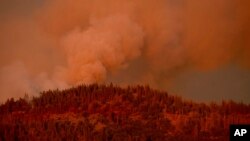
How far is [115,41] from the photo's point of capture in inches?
320

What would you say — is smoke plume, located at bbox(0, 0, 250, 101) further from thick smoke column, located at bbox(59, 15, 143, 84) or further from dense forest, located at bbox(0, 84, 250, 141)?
dense forest, located at bbox(0, 84, 250, 141)

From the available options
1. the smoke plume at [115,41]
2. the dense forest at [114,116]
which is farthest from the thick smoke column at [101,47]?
the dense forest at [114,116]

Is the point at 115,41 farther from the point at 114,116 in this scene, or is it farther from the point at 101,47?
the point at 114,116

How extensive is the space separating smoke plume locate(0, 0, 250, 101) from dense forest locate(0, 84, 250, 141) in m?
0.19

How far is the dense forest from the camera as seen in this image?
782 cm

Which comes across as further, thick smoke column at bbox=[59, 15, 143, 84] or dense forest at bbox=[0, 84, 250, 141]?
thick smoke column at bbox=[59, 15, 143, 84]

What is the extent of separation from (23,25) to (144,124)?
233cm

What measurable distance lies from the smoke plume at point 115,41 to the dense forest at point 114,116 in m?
0.19

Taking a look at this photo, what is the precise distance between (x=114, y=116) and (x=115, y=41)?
1.13m

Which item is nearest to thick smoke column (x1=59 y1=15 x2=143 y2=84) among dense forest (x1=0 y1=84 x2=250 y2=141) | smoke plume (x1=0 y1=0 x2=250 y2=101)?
smoke plume (x1=0 y1=0 x2=250 y2=101)

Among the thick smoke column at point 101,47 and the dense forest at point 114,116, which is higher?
the thick smoke column at point 101,47

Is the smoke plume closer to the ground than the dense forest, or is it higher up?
higher up

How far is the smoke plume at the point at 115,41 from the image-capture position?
8.02m

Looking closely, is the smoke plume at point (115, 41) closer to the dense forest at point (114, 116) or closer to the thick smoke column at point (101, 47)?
the thick smoke column at point (101, 47)
